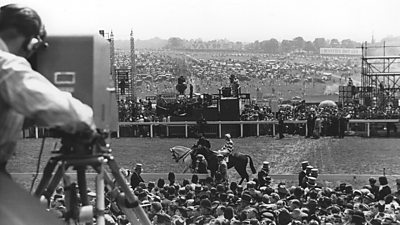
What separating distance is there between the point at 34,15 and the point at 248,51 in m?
61.0

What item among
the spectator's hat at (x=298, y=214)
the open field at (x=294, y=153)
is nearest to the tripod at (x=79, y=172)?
the spectator's hat at (x=298, y=214)

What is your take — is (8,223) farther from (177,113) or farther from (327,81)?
(327,81)

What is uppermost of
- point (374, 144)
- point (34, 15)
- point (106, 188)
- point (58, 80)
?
point (34, 15)

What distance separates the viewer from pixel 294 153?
1584 cm

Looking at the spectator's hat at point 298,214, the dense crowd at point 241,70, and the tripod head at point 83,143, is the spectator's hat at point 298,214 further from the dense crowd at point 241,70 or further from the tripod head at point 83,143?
the dense crowd at point 241,70

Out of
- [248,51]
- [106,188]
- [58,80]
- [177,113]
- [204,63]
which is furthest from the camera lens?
[248,51]

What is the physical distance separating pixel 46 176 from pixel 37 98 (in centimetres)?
38

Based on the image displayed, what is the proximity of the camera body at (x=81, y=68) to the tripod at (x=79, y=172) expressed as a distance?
8cm

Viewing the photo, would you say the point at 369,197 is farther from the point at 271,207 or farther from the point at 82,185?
the point at 82,185

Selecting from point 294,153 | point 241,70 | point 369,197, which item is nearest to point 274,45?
point 241,70

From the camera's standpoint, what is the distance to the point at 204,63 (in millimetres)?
55781

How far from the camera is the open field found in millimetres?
13297

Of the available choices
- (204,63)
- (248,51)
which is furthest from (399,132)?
(248,51)

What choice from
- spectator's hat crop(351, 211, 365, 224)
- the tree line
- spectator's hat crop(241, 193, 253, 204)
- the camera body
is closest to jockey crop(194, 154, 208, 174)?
spectator's hat crop(241, 193, 253, 204)
